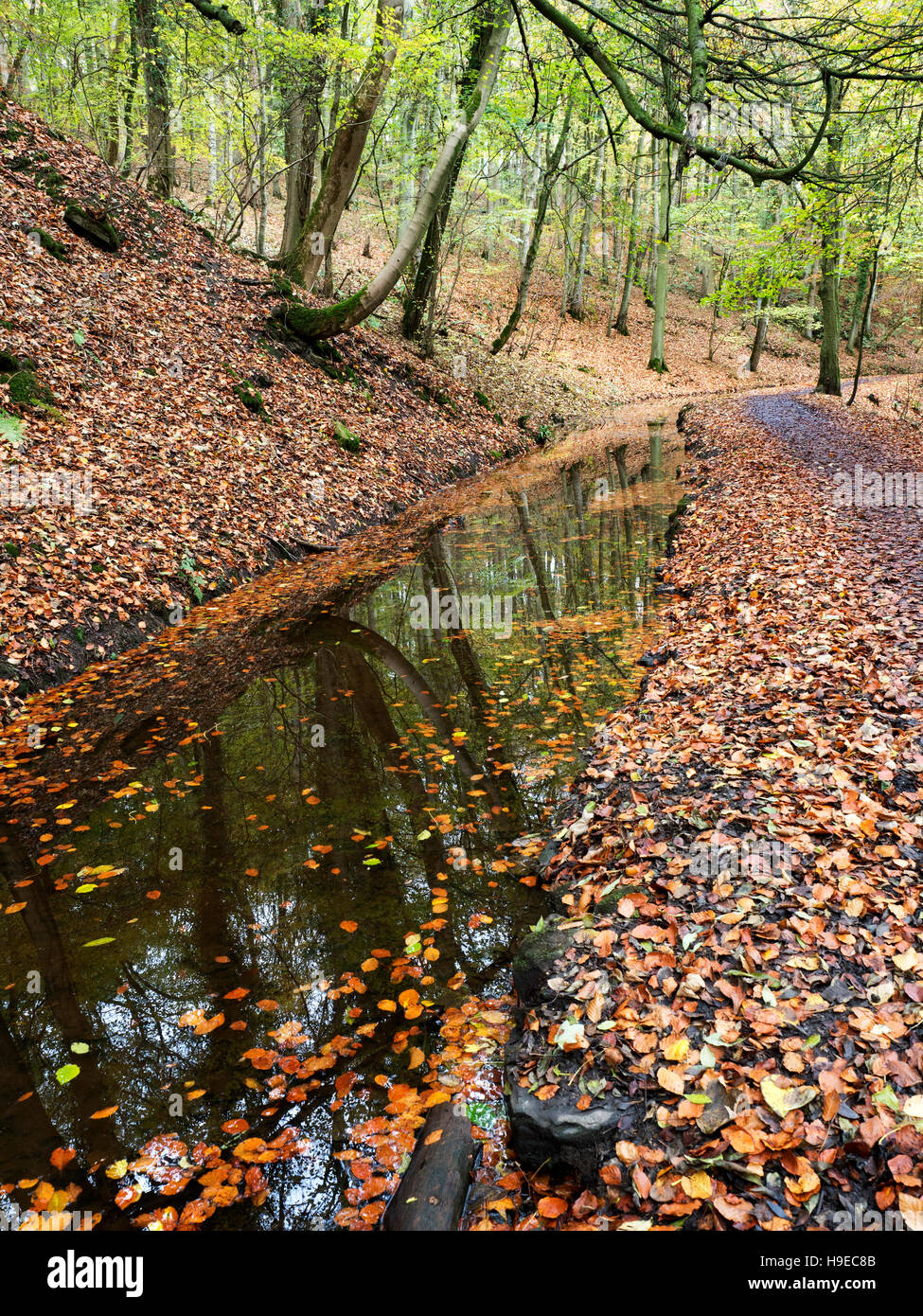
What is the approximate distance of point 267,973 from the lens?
3.53m

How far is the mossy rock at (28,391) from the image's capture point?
8125mm

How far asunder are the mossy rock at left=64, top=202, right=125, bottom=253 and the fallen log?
13724 millimetres

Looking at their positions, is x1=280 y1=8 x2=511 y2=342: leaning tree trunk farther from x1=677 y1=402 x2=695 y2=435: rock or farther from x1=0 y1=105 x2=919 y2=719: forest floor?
x1=677 y1=402 x2=695 y2=435: rock

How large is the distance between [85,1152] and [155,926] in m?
1.24

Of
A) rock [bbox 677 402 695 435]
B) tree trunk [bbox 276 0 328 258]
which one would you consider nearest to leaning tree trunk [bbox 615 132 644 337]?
rock [bbox 677 402 695 435]

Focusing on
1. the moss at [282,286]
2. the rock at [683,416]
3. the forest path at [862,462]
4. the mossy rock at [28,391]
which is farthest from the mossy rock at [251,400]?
the rock at [683,416]

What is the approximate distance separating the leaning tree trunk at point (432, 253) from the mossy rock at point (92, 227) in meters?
6.25

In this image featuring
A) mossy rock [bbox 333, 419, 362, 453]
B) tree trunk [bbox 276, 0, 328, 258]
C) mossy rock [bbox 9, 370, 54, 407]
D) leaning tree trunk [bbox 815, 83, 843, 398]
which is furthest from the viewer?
leaning tree trunk [bbox 815, 83, 843, 398]

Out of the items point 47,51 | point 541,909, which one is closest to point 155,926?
point 541,909

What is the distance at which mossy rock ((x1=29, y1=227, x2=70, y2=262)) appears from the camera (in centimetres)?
1043

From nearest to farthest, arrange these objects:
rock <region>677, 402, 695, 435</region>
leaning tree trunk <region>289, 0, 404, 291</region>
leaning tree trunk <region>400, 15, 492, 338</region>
→ leaning tree trunk <region>289, 0, 404, 291</region> < leaning tree trunk <region>400, 15, 492, 338</region> < rock <region>677, 402, 695, 435</region>

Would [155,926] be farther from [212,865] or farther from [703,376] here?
[703,376]

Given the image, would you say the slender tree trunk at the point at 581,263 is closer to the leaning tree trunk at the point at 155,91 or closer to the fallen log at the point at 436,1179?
the leaning tree trunk at the point at 155,91

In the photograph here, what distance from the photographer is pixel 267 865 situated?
14.1 feet
